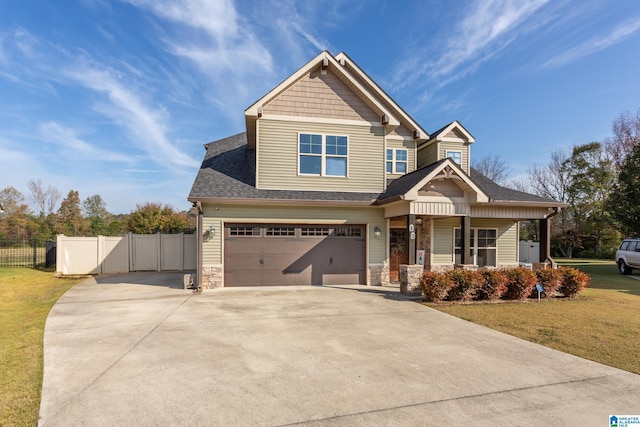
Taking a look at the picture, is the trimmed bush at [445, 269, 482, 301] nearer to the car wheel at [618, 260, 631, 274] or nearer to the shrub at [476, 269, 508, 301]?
the shrub at [476, 269, 508, 301]

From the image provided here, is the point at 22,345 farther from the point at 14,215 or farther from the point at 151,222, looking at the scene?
the point at 14,215

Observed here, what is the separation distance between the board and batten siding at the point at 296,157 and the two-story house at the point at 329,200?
0.12 ft

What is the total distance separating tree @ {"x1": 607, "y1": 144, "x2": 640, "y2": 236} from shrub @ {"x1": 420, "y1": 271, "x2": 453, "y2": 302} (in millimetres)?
16136

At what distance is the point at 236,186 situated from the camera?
11.5m

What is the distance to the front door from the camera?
12.8 metres

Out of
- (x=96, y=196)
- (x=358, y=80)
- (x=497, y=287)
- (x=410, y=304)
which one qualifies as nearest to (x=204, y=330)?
(x=410, y=304)

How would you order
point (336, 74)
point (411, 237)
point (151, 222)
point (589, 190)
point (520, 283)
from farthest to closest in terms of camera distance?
point (589, 190) → point (151, 222) → point (336, 74) → point (411, 237) → point (520, 283)

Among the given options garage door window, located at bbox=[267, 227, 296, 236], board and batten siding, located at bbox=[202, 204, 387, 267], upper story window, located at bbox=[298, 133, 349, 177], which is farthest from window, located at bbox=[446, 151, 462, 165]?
garage door window, located at bbox=[267, 227, 296, 236]

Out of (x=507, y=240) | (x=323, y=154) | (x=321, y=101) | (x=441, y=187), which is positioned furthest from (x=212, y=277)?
(x=507, y=240)

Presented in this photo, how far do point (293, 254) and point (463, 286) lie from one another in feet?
18.9

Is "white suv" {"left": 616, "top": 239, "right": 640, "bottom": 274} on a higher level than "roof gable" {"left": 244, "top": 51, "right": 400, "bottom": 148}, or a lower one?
lower

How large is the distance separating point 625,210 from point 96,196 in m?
68.9

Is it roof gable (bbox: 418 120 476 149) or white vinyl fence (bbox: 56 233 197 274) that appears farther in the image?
white vinyl fence (bbox: 56 233 197 274)

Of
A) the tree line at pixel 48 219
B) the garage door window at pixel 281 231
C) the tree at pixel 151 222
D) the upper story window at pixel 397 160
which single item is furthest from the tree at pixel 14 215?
the upper story window at pixel 397 160
